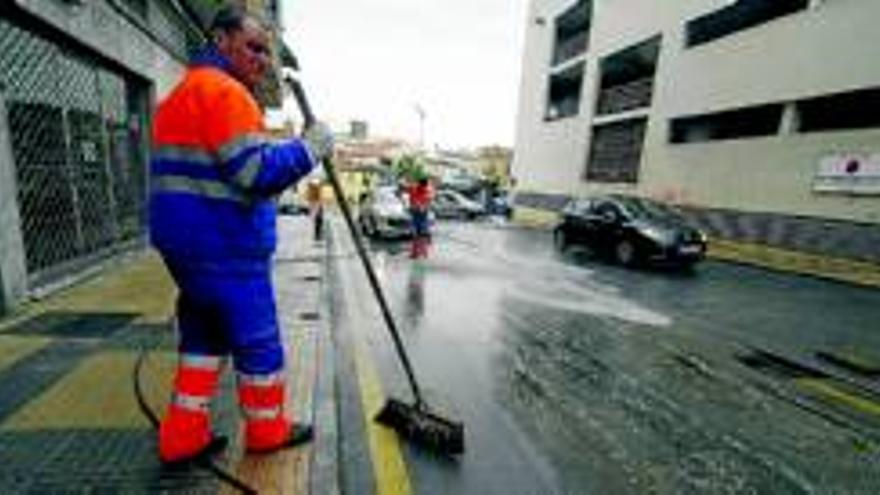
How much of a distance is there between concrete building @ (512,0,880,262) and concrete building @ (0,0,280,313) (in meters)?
13.3

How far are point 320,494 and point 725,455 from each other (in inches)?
101

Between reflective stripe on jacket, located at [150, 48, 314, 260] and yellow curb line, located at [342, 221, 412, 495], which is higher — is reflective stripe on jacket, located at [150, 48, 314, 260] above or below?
above

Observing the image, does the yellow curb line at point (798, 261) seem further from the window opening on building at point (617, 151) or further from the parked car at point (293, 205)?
the parked car at point (293, 205)

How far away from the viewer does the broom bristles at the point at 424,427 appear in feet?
11.4

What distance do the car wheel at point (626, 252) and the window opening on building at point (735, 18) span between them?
8.81 meters

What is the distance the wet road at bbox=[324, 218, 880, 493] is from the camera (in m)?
3.38

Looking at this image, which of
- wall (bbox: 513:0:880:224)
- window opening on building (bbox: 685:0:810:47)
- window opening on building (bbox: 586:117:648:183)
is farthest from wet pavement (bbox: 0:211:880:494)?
window opening on building (bbox: 586:117:648:183)

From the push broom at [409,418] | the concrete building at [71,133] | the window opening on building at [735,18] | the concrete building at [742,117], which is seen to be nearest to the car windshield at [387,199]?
the concrete building at [71,133]

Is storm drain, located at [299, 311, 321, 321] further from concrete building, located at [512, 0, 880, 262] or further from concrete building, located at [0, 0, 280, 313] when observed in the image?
concrete building, located at [512, 0, 880, 262]

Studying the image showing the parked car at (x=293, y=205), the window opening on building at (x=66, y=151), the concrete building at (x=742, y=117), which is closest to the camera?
the window opening on building at (x=66, y=151)

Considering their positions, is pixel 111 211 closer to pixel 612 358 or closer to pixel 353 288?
pixel 353 288

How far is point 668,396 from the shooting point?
4691 mm

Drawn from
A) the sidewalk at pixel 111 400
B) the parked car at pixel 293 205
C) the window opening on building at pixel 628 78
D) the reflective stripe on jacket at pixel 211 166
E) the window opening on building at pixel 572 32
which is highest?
the window opening on building at pixel 572 32

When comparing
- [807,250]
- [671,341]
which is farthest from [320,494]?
[807,250]
